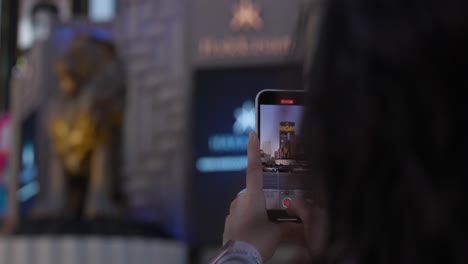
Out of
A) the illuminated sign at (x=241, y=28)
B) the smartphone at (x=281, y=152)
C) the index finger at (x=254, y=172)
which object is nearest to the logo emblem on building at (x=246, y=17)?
the illuminated sign at (x=241, y=28)

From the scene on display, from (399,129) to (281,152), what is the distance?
0.39 meters

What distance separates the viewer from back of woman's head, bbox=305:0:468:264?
0.66 m

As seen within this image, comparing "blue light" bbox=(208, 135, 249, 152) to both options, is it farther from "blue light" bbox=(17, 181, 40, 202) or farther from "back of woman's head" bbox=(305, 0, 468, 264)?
"back of woman's head" bbox=(305, 0, 468, 264)

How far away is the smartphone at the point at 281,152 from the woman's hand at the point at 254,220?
0.04m

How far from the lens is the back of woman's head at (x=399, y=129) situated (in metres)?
0.66

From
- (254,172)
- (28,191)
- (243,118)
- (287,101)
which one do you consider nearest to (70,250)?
(243,118)

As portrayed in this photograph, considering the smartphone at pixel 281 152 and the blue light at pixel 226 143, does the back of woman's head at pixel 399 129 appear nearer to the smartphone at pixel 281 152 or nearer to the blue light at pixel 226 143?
the smartphone at pixel 281 152

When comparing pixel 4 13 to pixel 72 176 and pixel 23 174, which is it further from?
pixel 72 176

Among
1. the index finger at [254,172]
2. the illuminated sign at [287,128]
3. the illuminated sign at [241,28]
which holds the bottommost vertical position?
the index finger at [254,172]

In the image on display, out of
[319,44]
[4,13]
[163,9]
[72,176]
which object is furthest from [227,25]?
[319,44]

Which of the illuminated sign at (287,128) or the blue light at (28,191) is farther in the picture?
the blue light at (28,191)

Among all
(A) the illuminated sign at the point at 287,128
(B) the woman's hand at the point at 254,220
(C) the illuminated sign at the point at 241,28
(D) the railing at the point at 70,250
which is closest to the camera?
(B) the woman's hand at the point at 254,220

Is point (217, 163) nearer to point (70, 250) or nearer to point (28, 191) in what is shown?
point (70, 250)

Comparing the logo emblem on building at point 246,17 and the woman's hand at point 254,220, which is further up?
the logo emblem on building at point 246,17
